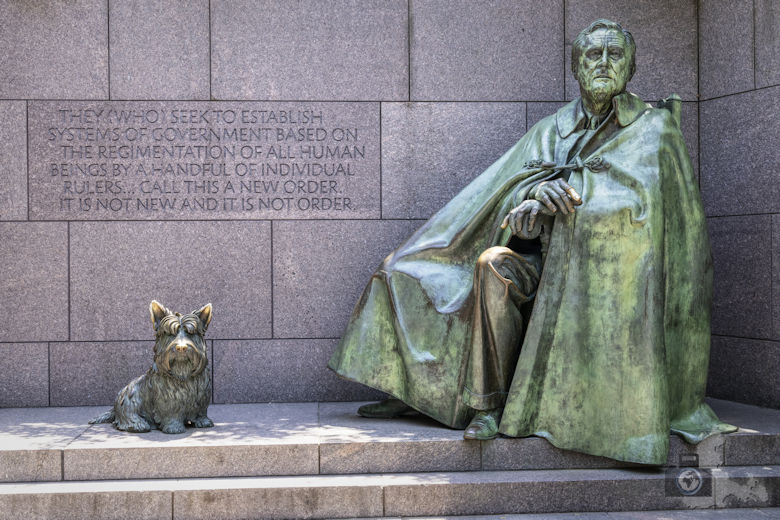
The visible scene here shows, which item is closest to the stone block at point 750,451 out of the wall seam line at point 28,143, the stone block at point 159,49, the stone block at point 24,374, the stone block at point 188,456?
the stone block at point 188,456

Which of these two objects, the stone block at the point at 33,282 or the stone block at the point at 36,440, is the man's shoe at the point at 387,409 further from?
the stone block at the point at 33,282

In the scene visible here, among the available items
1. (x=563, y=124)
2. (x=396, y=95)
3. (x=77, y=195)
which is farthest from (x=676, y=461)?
(x=77, y=195)

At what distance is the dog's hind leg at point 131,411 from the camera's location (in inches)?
211

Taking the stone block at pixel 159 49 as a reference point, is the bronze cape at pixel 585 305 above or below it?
below

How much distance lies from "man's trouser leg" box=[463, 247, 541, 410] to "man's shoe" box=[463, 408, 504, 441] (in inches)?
2.0

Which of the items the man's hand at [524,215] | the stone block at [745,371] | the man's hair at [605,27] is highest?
the man's hair at [605,27]

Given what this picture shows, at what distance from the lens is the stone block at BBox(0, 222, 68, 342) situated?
262 inches

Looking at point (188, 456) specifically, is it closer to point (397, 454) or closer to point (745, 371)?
point (397, 454)

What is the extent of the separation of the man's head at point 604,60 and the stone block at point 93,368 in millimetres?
4114

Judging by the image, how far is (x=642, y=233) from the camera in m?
5.01

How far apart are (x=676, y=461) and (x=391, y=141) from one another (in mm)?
3516

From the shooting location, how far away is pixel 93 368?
670cm

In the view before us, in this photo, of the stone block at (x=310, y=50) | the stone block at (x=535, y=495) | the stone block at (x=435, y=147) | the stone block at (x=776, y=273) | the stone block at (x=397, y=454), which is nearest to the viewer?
the stone block at (x=535, y=495)

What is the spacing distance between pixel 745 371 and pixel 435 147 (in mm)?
3229
